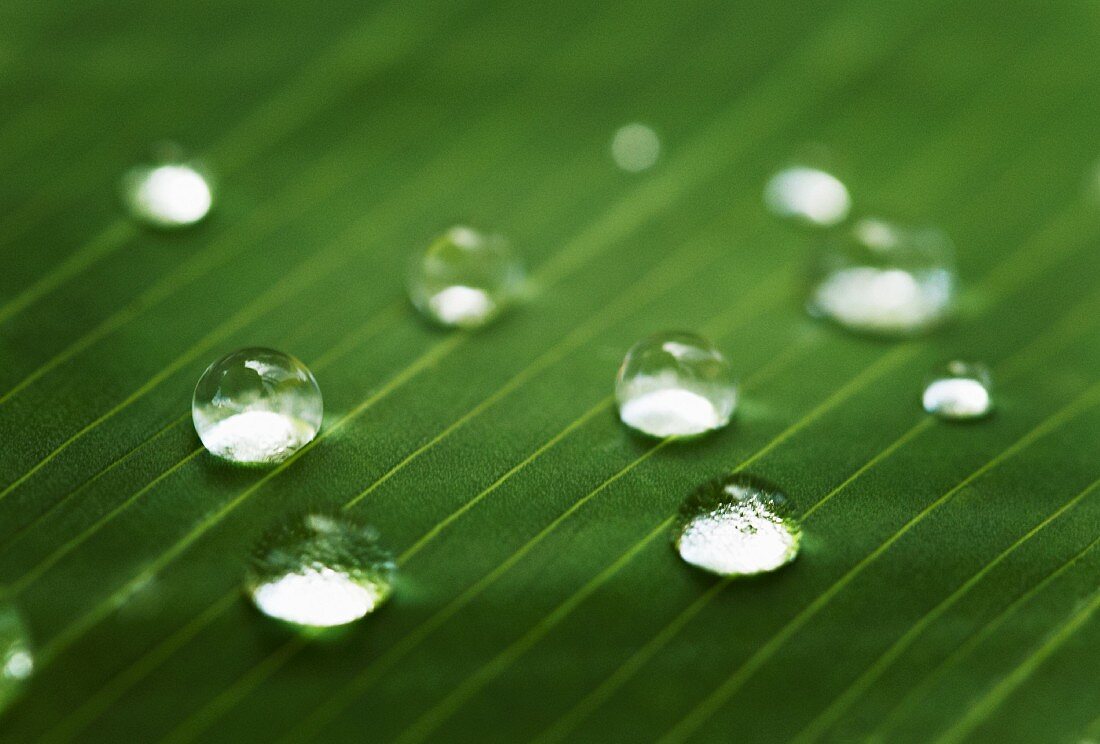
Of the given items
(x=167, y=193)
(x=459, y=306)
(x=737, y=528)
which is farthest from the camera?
(x=167, y=193)

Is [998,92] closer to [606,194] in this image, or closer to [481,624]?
[606,194]

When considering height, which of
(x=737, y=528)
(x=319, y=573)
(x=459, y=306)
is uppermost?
(x=459, y=306)

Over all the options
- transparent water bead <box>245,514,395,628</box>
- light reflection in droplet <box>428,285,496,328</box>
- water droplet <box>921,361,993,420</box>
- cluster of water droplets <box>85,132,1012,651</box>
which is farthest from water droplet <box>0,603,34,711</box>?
water droplet <box>921,361,993,420</box>

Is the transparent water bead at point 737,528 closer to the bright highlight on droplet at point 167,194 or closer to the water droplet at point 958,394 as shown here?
the water droplet at point 958,394

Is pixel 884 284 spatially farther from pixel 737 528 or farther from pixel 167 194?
pixel 167 194

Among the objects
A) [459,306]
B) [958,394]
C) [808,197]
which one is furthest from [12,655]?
[808,197]

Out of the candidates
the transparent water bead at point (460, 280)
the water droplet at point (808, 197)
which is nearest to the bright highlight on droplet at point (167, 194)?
the transparent water bead at point (460, 280)
